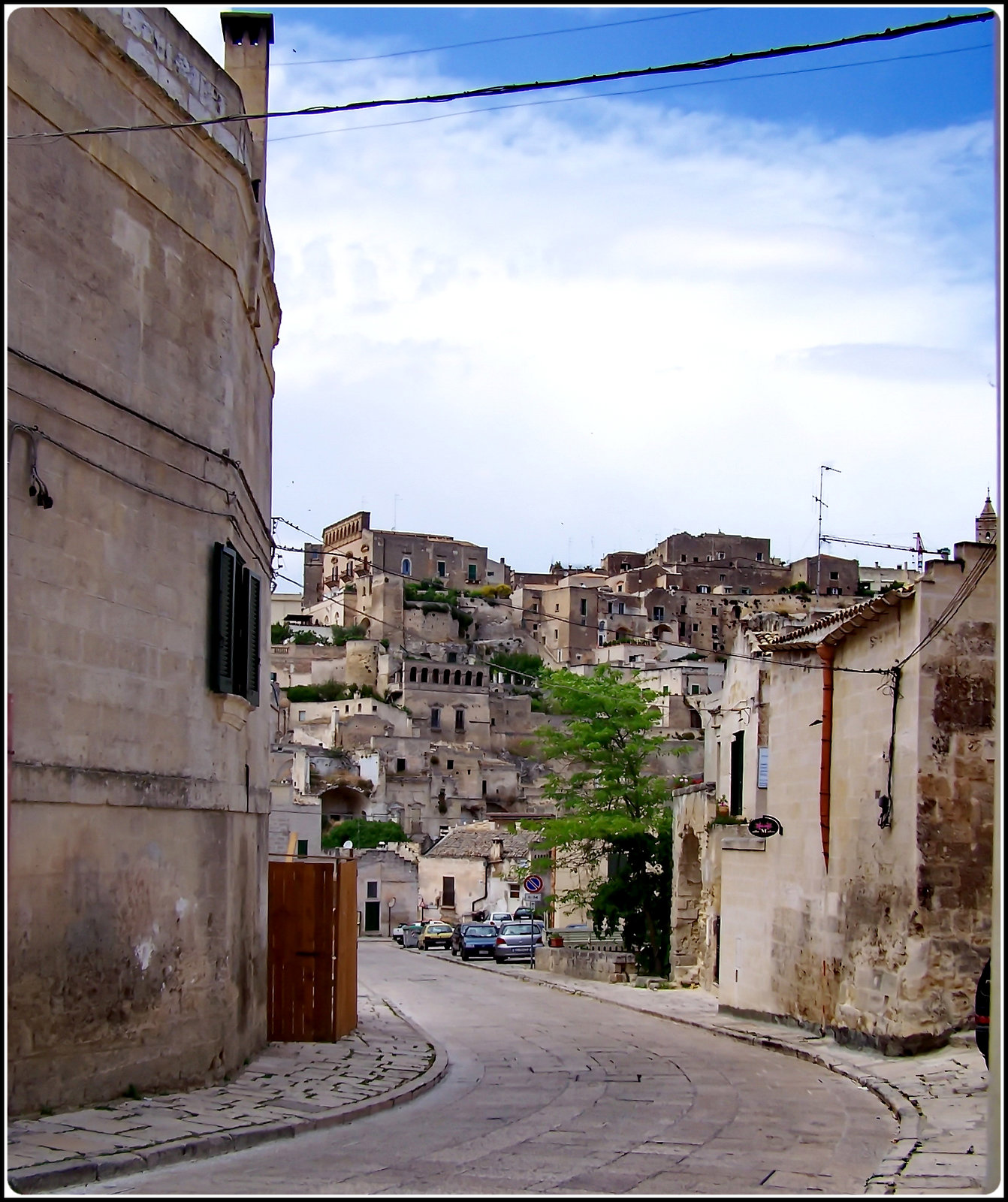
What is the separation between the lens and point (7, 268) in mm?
10875

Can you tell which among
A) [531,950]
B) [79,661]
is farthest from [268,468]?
[531,950]

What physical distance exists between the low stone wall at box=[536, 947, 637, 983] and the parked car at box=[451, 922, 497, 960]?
7.37 metres

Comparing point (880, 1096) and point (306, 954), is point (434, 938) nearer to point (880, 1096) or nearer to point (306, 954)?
point (306, 954)

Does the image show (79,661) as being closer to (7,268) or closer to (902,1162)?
(7,268)

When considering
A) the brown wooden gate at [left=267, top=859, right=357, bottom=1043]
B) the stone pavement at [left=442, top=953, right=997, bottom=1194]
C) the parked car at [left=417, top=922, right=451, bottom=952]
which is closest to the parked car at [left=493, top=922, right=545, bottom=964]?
the parked car at [left=417, top=922, right=451, bottom=952]

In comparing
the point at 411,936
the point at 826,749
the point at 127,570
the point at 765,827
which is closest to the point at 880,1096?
the point at 826,749

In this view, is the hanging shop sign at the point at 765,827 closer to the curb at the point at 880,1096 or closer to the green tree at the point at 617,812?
the curb at the point at 880,1096

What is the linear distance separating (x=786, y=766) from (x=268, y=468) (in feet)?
27.8

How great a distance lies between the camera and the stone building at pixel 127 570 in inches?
434

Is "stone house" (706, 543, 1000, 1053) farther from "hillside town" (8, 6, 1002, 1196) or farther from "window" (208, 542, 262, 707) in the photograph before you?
"window" (208, 542, 262, 707)

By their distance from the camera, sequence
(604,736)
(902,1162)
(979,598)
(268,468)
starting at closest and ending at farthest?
(902,1162), (979,598), (268,468), (604,736)

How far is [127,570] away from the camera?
40.7 ft

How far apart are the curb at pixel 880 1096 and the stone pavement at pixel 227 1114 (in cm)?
428

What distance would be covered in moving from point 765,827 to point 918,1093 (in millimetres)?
7504
